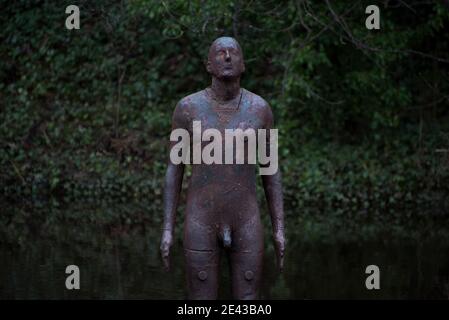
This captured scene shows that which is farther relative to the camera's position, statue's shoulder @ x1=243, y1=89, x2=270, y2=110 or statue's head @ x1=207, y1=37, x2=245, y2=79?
statue's shoulder @ x1=243, y1=89, x2=270, y2=110

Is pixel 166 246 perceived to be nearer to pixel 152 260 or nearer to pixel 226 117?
pixel 226 117

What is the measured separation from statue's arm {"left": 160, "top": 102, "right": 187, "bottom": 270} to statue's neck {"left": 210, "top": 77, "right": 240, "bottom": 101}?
0.81ft

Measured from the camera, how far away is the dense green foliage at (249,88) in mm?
14211

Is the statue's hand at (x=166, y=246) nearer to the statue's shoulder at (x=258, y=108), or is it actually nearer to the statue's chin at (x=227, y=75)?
the statue's shoulder at (x=258, y=108)

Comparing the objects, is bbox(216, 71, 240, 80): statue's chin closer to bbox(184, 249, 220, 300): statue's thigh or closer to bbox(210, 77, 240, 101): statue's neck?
bbox(210, 77, 240, 101): statue's neck

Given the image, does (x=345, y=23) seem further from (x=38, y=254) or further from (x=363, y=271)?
(x=38, y=254)

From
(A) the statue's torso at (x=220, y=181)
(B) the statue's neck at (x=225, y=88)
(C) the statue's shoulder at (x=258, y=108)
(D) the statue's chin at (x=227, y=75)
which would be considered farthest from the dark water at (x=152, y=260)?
(D) the statue's chin at (x=227, y=75)

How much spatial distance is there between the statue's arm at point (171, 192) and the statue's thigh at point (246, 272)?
1.46ft

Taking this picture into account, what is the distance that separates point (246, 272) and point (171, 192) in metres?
0.75

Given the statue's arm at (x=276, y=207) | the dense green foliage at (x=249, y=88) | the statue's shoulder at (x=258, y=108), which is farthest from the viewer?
the dense green foliage at (x=249, y=88)

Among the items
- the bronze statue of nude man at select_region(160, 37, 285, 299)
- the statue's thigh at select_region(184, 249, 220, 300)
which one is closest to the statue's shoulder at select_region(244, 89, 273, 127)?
the bronze statue of nude man at select_region(160, 37, 285, 299)

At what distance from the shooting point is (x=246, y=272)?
20.5 ft

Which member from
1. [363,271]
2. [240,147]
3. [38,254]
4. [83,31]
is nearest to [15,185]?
[83,31]

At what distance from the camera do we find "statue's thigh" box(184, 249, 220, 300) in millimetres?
6223
